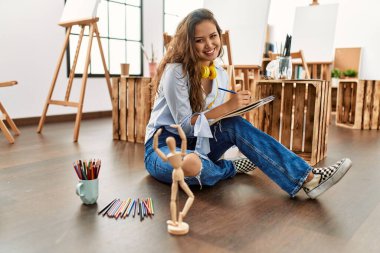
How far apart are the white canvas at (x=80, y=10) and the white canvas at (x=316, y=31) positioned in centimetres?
285

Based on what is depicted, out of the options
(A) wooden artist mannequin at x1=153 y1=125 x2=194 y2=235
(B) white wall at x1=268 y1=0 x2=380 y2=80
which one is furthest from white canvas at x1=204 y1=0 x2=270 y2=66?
(B) white wall at x1=268 y1=0 x2=380 y2=80

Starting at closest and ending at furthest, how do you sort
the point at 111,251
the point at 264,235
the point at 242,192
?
the point at 111,251 → the point at 264,235 → the point at 242,192

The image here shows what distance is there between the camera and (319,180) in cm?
150

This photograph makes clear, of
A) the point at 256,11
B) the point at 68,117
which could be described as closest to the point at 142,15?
the point at 68,117

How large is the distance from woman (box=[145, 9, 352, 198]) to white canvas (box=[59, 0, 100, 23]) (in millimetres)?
1532

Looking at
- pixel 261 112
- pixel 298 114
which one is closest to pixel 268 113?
pixel 261 112

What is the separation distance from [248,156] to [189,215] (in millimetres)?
392

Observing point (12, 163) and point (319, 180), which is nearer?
point (319, 180)

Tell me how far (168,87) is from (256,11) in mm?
2061

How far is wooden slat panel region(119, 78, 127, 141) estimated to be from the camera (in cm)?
289

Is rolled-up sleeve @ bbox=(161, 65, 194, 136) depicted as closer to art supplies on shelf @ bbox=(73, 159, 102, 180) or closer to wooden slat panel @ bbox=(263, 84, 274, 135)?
Result: art supplies on shelf @ bbox=(73, 159, 102, 180)

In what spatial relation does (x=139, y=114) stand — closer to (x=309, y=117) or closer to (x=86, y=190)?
(x=309, y=117)

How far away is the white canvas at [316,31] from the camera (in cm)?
452

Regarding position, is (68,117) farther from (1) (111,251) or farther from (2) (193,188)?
(1) (111,251)
